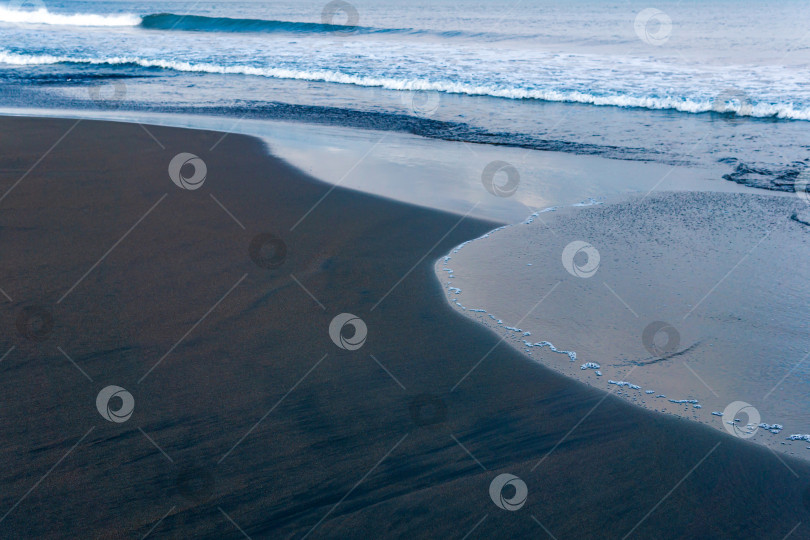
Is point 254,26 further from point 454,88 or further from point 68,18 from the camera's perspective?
point 454,88

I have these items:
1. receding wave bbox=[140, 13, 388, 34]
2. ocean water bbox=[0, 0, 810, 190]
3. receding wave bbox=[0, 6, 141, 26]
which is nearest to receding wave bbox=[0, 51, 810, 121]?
ocean water bbox=[0, 0, 810, 190]

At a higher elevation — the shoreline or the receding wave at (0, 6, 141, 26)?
the receding wave at (0, 6, 141, 26)

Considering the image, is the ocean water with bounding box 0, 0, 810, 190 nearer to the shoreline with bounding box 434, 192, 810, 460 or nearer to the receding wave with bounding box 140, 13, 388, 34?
the receding wave with bounding box 140, 13, 388, 34

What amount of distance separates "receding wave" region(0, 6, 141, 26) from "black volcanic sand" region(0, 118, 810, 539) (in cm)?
3650

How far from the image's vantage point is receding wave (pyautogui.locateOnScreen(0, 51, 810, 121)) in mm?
12312

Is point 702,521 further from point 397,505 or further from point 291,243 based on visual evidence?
point 291,243

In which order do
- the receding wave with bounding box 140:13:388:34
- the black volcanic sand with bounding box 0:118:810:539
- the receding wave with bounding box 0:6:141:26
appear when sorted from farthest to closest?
the receding wave with bounding box 0:6:141:26
the receding wave with bounding box 140:13:388:34
the black volcanic sand with bounding box 0:118:810:539

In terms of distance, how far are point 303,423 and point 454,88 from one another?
12892 mm

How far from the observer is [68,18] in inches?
1526

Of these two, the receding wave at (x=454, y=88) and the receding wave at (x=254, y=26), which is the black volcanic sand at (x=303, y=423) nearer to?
the receding wave at (x=454, y=88)

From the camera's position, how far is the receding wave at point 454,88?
12312 millimetres

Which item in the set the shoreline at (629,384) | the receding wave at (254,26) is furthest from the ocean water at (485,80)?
the shoreline at (629,384)

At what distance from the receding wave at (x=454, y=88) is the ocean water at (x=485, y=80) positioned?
0.04m

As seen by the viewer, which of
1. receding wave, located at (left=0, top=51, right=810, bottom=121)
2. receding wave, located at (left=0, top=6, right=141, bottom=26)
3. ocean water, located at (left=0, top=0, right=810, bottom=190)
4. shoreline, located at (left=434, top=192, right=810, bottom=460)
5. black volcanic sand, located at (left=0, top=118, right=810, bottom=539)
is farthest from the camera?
receding wave, located at (left=0, top=6, right=141, bottom=26)
